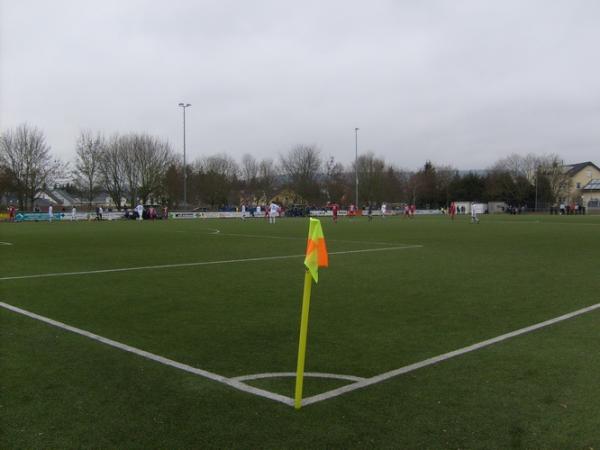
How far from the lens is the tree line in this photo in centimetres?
7725

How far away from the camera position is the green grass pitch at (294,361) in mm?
3982

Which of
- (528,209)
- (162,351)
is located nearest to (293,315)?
(162,351)

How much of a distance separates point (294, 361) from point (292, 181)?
9589 centimetres

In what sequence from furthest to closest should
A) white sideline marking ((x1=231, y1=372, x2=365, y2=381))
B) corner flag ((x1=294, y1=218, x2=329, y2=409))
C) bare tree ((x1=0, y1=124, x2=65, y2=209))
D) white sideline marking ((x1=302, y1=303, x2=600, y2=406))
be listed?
bare tree ((x1=0, y1=124, x2=65, y2=209)), white sideline marking ((x1=231, y1=372, x2=365, y2=381)), white sideline marking ((x1=302, y1=303, x2=600, y2=406)), corner flag ((x1=294, y1=218, x2=329, y2=409))

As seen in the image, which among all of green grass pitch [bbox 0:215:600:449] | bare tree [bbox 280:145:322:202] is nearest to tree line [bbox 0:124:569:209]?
bare tree [bbox 280:145:322:202]

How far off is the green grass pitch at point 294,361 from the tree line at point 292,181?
6853 cm

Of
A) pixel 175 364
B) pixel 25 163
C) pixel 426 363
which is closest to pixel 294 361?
A: pixel 175 364

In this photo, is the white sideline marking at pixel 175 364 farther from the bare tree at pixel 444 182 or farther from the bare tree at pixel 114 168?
the bare tree at pixel 444 182

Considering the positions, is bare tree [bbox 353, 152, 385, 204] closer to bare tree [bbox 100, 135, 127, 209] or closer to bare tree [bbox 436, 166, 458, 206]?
bare tree [bbox 436, 166, 458, 206]

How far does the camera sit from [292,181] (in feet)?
332

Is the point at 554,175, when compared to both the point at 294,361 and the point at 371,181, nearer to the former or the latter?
the point at 371,181

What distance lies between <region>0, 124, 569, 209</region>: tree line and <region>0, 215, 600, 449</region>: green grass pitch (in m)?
68.5

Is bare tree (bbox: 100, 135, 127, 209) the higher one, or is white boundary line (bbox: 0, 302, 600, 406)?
bare tree (bbox: 100, 135, 127, 209)

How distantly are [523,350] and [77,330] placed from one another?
571cm
